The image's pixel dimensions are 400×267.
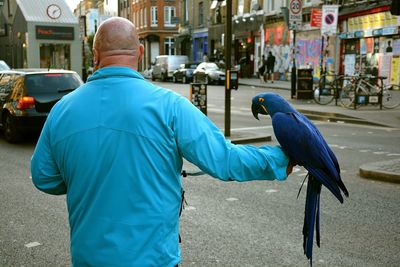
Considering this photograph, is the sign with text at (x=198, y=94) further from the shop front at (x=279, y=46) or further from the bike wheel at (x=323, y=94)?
the shop front at (x=279, y=46)

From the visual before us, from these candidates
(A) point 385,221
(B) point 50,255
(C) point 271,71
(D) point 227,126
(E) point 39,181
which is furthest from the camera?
(C) point 271,71

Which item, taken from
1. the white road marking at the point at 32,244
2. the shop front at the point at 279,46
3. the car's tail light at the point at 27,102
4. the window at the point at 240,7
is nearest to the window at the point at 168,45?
the window at the point at 240,7

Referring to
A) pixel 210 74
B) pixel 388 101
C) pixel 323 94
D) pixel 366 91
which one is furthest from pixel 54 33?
pixel 388 101

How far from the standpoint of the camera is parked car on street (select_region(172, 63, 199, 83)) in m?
36.8

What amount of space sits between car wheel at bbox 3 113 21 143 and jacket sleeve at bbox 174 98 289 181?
9.54 meters

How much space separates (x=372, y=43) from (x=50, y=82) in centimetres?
1996

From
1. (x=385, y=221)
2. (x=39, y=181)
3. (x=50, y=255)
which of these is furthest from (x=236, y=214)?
(x=39, y=181)

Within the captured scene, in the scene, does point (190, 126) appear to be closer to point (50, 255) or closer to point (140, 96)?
point (140, 96)

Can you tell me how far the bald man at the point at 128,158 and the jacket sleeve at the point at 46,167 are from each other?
6cm

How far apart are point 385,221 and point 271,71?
Answer: 94.2ft

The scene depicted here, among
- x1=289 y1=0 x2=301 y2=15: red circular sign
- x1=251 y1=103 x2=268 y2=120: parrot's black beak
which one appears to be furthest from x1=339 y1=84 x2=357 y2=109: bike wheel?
x1=251 y1=103 x2=268 y2=120: parrot's black beak

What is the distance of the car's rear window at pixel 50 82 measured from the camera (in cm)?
1085

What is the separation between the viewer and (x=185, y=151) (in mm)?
1999

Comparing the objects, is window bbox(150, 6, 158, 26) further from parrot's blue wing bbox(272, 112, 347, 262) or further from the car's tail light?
parrot's blue wing bbox(272, 112, 347, 262)
